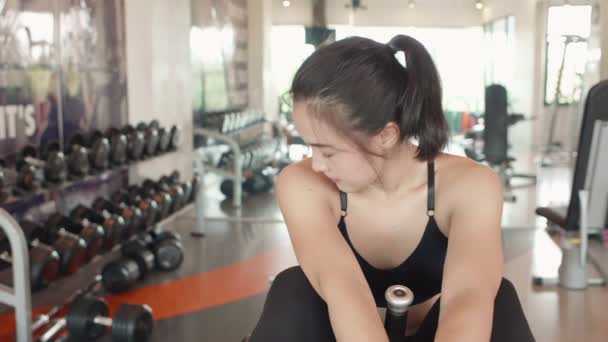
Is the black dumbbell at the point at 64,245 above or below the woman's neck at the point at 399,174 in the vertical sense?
below

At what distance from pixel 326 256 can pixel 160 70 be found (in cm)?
288

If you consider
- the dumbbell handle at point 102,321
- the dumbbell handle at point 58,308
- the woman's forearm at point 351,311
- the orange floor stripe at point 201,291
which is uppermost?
the woman's forearm at point 351,311

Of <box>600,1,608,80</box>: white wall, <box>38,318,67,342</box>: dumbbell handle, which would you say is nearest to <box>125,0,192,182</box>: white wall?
<box>38,318,67,342</box>: dumbbell handle

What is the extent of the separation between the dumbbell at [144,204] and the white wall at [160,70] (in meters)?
0.62

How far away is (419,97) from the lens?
0.96 metres

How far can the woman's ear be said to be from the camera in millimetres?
956

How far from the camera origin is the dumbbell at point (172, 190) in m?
3.09

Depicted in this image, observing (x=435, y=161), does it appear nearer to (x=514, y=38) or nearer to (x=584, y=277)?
(x=584, y=277)

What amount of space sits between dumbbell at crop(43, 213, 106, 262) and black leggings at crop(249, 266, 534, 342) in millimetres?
1410

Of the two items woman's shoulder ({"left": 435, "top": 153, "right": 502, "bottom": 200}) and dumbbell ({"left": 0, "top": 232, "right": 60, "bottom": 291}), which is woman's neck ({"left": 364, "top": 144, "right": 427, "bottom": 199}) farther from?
dumbbell ({"left": 0, "top": 232, "right": 60, "bottom": 291})

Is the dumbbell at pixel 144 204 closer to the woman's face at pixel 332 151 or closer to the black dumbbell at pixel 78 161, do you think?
the black dumbbell at pixel 78 161

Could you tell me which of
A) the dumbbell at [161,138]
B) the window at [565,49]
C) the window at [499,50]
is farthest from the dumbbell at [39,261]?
the window at [565,49]

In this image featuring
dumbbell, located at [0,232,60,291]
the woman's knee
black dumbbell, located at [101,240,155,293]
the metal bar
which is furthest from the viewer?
black dumbbell, located at [101,240,155,293]

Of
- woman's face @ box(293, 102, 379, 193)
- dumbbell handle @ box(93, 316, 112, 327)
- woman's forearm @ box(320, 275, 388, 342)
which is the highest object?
woman's face @ box(293, 102, 379, 193)
